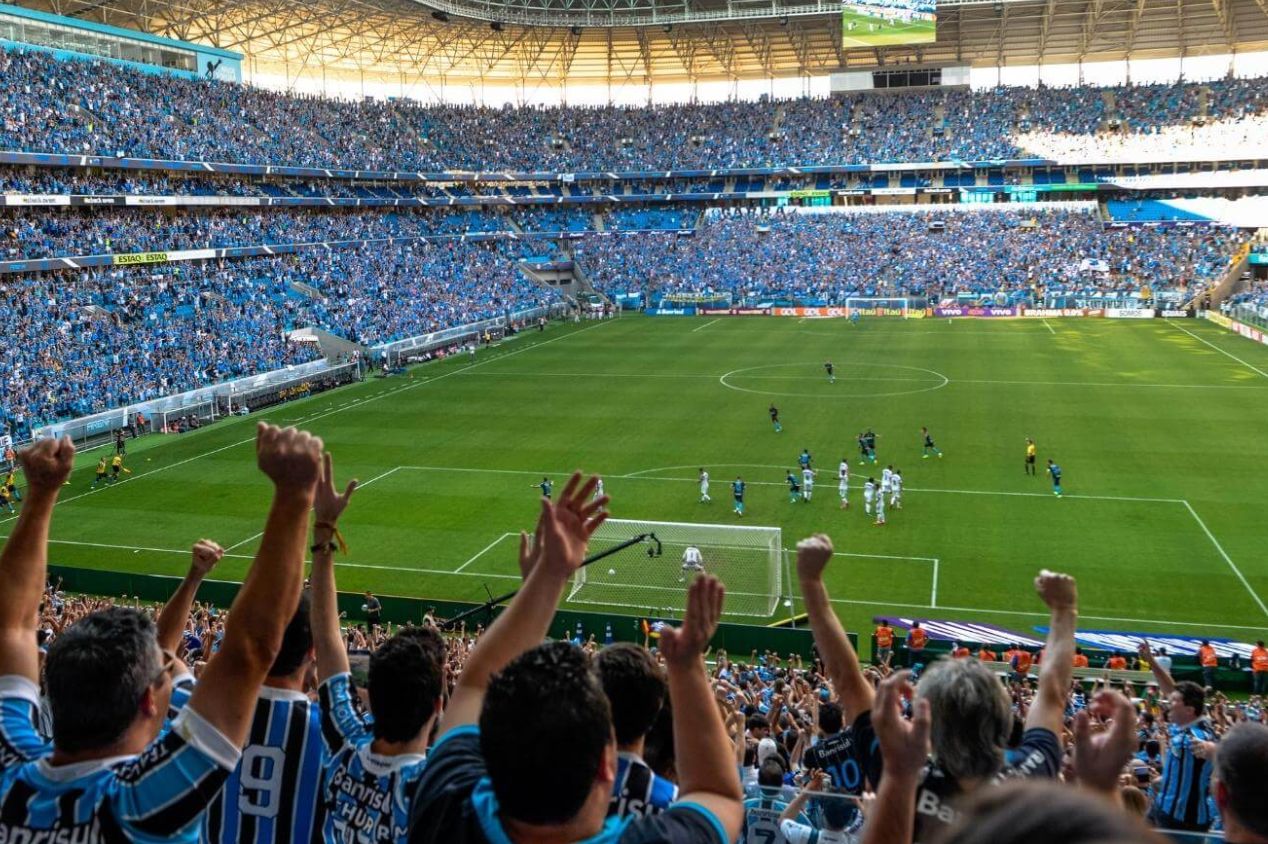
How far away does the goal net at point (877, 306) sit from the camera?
7412cm

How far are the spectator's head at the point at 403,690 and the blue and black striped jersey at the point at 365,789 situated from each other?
118 millimetres

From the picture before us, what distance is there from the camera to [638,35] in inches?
3617

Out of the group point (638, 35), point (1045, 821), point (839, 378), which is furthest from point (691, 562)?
point (638, 35)

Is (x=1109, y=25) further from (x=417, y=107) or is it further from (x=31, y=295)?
(x=31, y=295)

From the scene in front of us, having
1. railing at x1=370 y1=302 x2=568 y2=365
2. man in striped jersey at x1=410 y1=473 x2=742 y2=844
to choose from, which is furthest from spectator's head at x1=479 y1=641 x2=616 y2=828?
railing at x1=370 y1=302 x2=568 y2=365

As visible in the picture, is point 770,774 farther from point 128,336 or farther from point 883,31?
point 883,31

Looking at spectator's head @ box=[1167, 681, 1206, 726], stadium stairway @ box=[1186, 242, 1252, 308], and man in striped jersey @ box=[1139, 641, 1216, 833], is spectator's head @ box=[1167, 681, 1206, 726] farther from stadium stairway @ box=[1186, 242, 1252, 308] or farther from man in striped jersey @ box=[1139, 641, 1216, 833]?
stadium stairway @ box=[1186, 242, 1252, 308]

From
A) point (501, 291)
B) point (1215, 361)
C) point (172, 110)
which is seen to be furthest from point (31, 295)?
point (1215, 361)

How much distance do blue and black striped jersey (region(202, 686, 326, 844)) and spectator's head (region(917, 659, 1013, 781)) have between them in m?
2.66

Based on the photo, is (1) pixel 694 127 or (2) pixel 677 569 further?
(1) pixel 694 127

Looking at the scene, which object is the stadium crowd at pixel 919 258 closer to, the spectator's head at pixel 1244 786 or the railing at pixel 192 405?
the railing at pixel 192 405

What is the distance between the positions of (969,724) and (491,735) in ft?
6.06

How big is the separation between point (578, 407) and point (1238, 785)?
136ft

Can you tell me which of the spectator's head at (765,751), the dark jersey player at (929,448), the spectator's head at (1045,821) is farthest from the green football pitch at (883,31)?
the spectator's head at (1045,821)
